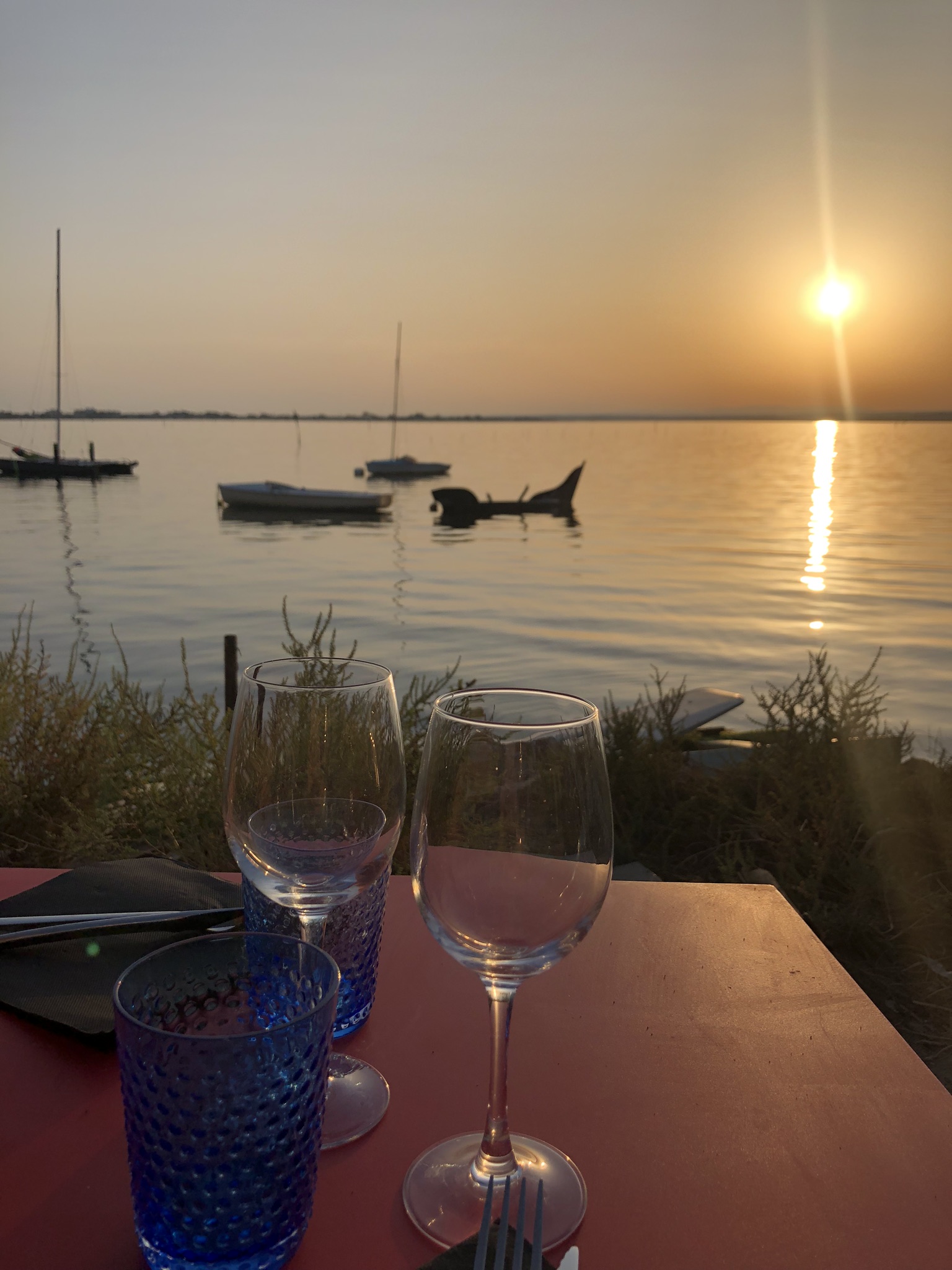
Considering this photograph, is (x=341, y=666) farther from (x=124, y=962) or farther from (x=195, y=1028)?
(x=124, y=962)

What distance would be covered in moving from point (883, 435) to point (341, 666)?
625 ft

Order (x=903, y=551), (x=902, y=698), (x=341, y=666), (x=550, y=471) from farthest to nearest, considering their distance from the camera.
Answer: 1. (x=550, y=471)
2. (x=903, y=551)
3. (x=902, y=698)
4. (x=341, y=666)

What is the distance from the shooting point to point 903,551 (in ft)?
85.9

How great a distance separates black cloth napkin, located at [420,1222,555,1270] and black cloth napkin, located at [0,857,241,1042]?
406mm

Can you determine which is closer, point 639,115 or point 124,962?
point 124,962

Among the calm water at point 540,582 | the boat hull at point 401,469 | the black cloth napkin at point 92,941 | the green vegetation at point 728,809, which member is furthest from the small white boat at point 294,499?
the black cloth napkin at point 92,941

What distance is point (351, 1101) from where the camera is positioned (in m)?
0.80

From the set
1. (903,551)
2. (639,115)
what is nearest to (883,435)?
(903,551)

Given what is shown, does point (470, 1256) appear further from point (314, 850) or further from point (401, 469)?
point (401, 469)

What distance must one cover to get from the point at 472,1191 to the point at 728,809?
10.7ft

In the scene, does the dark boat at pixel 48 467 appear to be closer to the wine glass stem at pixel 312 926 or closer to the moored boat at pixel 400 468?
the moored boat at pixel 400 468

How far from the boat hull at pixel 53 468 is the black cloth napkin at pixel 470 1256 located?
162 feet

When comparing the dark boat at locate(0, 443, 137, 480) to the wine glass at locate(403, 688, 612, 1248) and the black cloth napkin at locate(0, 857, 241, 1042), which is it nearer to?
the black cloth napkin at locate(0, 857, 241, 1042)

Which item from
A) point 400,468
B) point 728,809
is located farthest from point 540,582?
point 400,468
